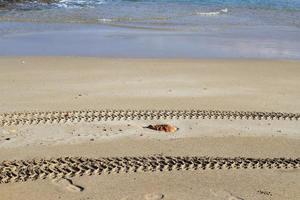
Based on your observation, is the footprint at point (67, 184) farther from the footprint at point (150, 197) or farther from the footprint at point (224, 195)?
the footprint at point (224, 195)

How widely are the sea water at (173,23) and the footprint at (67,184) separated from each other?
7539mm

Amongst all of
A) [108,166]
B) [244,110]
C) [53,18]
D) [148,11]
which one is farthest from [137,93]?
[148,11]

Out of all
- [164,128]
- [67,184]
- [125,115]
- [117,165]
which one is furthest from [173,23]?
[67,184]

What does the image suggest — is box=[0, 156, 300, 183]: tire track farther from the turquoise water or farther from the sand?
the turquoise water

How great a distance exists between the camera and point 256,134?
7.03 metres

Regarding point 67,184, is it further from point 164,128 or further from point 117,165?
point 164,128

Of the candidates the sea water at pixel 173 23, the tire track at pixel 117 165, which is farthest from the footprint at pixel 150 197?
the sea water at pixel 173 23

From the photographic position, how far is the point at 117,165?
5801mm

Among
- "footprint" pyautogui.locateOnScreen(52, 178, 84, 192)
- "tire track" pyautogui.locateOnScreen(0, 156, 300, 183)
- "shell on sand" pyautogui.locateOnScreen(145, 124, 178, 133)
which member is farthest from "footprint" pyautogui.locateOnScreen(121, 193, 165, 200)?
"shell on sand" pyautogui.locateOnScreen(145, 124, 178, 133)

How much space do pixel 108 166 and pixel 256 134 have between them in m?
2.25

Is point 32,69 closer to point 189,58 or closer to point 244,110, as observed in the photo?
point 189,58

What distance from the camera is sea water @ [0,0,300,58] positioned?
46.9ft

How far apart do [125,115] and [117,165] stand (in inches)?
72.9

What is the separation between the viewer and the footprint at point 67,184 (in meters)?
5.14
